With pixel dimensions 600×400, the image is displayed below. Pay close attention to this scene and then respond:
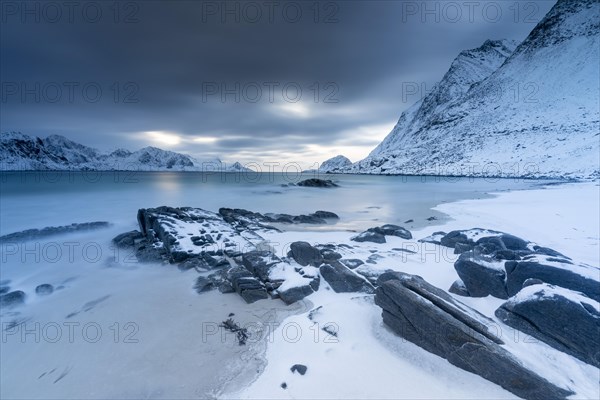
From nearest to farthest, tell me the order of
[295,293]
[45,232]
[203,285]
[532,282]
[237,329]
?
[532,282] → [237,329] → [295,293] → [203,285] → [45,232]

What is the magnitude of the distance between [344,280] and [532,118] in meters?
123

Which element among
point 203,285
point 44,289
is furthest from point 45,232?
point 203,285

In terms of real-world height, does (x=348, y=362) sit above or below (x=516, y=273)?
below

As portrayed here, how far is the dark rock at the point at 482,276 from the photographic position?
603 centimetres

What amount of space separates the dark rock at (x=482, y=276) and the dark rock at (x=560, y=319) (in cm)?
86

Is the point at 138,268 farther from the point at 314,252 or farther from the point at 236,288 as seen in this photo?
the point at 314,252

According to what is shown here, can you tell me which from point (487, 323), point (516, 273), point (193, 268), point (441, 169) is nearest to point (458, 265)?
point (516, 273)

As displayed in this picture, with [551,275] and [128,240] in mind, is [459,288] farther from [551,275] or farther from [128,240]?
[128,240]

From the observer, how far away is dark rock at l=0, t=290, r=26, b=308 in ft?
25.5

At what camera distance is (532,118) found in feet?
314

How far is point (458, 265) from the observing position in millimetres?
6777

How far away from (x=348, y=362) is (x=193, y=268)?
22.5ft

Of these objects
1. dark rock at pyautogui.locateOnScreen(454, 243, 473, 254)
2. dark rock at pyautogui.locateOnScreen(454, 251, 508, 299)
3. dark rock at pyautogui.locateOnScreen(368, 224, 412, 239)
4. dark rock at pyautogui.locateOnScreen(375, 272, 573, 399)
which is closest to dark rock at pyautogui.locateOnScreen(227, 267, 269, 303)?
dark rock at pyautogui.locateOnScreen(375, 272, 573, 399)

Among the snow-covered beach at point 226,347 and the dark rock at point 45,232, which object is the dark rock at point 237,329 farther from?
the dark rock at point 45,232
